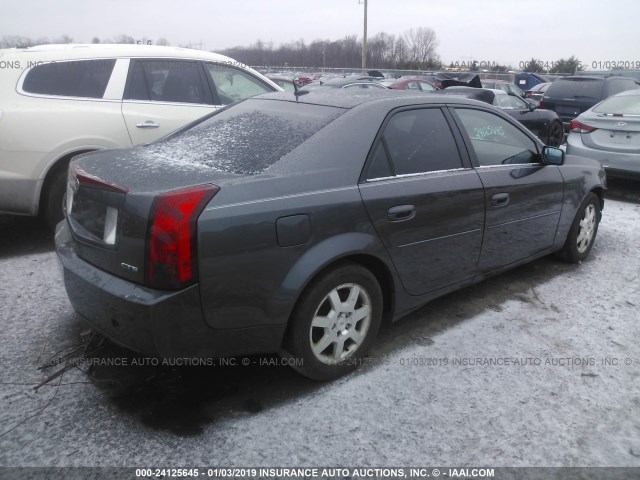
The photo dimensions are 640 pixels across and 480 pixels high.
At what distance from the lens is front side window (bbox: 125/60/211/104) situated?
5.05 m

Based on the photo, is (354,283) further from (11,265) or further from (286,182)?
(11,265)

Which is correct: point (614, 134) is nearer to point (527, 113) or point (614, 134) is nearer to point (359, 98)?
point (527, 113)

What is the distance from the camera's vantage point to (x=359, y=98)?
10.6 ft

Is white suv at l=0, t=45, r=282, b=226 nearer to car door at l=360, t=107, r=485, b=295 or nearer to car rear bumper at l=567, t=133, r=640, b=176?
car door at l=360, t=107, r=485, b=295

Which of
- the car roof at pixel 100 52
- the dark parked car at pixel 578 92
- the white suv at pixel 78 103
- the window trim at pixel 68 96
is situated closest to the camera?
the white suv at pixel 78 103

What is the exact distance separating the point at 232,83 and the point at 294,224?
12.1ft

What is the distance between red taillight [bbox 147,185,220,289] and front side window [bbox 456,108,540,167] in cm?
209

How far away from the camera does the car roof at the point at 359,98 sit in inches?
127

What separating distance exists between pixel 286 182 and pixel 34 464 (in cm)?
164

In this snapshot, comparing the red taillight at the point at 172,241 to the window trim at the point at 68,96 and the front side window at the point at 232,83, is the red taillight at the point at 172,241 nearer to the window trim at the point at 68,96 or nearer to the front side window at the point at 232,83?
the window trim at the point at 68,96

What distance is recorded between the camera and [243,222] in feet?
7.79

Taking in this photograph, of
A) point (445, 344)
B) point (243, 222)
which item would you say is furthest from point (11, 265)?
point (445, 344)

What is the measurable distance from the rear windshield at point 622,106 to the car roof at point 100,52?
5338mm

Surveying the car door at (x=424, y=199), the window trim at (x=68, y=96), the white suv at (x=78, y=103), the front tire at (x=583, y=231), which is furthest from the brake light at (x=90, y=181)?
the front tire at (x=583, y=231)
